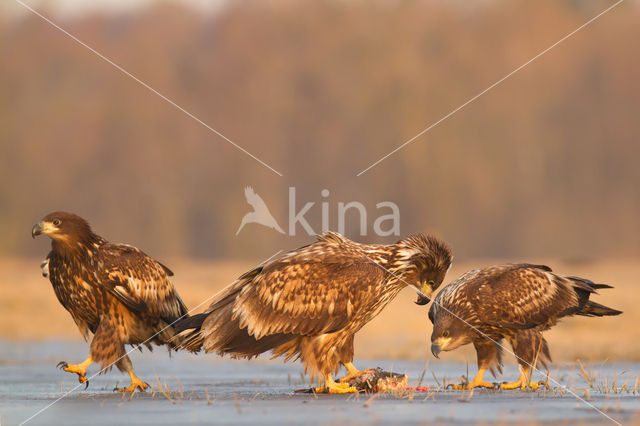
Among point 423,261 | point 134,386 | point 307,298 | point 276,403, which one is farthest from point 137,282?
point 423,261

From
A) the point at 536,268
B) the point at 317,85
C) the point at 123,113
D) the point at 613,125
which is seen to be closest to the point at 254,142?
the point at 317,85

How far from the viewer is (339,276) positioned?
36.1ft

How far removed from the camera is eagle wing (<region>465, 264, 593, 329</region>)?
11.7 meters

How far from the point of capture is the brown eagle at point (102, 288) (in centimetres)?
1182

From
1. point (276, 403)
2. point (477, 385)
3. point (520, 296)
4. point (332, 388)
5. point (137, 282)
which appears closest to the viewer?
point (276, 403)

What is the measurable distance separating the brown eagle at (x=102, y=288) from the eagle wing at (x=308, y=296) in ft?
4.87

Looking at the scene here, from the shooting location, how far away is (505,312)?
11695mm

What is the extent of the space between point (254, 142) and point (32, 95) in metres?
12.2

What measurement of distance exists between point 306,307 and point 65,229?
2961 millimetres

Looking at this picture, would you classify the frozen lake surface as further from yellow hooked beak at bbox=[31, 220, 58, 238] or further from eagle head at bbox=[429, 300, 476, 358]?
yellow hooked beak at bbox=[31, 220, 58, 238]

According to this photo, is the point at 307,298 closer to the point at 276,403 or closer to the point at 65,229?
the point at 276,403

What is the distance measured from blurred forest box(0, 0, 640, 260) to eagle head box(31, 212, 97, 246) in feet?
112

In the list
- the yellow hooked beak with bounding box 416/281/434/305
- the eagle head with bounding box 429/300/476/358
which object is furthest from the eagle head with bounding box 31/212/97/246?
the eagle head with bounding box 429/300/476/358

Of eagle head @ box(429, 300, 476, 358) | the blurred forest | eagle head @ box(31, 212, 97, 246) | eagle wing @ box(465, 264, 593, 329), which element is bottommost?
eagle head @ box(429, 300, 476, 358)
